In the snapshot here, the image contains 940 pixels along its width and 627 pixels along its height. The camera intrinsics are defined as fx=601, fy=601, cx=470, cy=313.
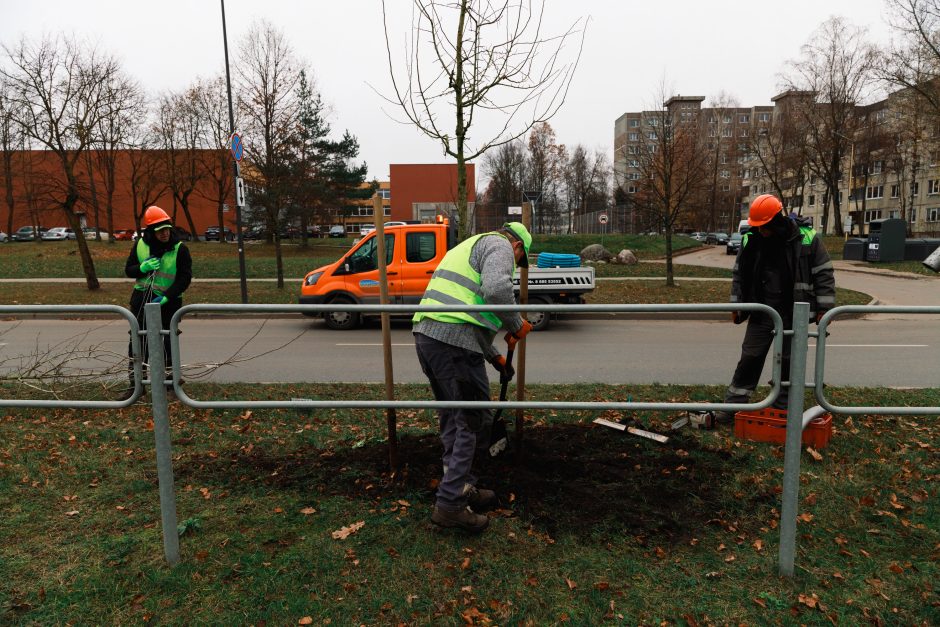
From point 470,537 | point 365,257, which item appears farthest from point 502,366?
point 365,257

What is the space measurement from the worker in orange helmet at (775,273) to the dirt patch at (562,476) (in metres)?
1.02

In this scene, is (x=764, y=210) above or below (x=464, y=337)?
above

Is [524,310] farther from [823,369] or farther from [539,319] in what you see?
[539,319]

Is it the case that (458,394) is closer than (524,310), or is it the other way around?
(524,310)

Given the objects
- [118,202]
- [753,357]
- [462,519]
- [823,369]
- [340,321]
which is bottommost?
[462,519]

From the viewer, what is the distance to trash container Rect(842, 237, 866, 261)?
28562 millimetres

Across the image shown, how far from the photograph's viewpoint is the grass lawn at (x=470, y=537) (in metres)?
2.73

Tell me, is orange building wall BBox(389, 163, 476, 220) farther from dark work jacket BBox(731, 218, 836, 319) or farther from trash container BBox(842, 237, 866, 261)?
dark work jacket BBox(731, 218, 836, 319)

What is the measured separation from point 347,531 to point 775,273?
13.0 feet

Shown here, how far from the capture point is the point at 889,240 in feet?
85.5

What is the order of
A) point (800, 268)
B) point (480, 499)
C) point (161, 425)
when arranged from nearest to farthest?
1. point (161, 425)
2. point (480, 499)
3. point (800, 268)

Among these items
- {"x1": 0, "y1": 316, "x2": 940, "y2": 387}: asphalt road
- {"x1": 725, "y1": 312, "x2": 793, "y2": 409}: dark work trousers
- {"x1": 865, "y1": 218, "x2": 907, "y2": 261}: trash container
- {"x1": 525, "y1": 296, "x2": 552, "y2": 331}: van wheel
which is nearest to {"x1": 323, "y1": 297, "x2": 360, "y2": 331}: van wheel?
{"x1": 0, "y1": 316, "x2": 940, "y2": 387}: asphalt road

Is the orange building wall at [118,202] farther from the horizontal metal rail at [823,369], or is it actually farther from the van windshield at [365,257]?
the horizontal metal rail at [823,369]

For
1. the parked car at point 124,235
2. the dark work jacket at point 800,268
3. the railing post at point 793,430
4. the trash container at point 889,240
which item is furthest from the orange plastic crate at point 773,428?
the parked car at point 124,235
